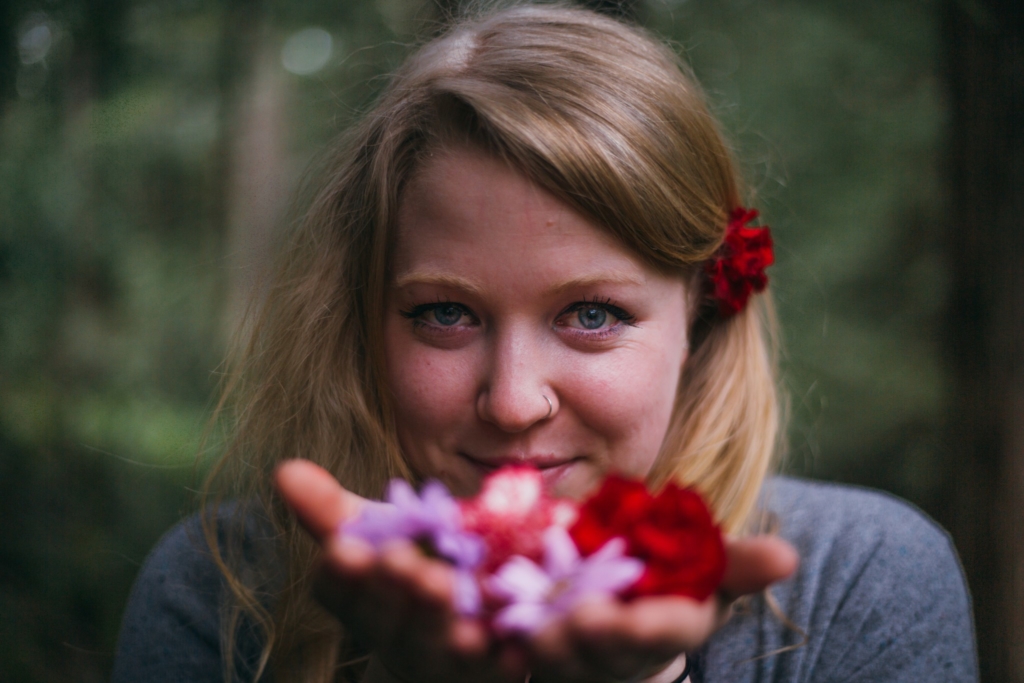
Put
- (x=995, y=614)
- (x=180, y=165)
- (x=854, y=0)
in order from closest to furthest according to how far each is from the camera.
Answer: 1. (x=995, y=614)
2. (x=854, y=0)
3. (x=180, y=165)

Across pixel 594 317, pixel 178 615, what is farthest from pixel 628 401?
pixel 178 615

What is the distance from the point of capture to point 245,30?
15.7 feet

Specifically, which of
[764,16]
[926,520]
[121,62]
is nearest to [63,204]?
[121,62]

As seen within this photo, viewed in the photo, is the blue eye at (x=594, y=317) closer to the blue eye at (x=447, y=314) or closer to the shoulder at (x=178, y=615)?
the blue eye at (x=447, y=314)

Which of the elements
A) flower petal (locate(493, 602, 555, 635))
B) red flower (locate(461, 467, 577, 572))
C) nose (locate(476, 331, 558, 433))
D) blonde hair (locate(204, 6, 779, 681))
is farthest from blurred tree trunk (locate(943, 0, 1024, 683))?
flower petal (locate(493, 602, 555, 635))

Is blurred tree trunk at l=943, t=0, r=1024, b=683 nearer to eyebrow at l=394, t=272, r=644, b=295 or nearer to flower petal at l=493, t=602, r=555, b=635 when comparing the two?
eyebrow at l=394, t=272, r=644, b=295

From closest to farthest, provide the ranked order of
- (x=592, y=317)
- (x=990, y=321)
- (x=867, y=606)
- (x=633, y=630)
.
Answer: (x=633, y=630) → (x=592, y=317) → (x=867, y=606) → (x=990, y=321)

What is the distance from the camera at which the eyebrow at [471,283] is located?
1.28 metres

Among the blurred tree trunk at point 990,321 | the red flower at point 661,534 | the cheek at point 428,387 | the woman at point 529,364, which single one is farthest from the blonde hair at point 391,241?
the blurred tree trunk at point 990,321

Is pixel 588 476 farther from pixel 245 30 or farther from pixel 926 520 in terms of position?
pixel 245 30

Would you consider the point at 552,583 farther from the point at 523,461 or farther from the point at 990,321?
the point at 990,321

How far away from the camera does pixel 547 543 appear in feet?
2.33

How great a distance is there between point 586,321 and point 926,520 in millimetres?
1122

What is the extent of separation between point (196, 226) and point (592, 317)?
4.97m
